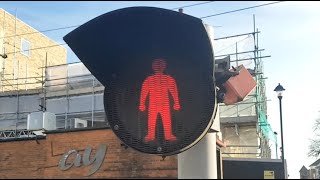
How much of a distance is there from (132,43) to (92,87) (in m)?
16.7

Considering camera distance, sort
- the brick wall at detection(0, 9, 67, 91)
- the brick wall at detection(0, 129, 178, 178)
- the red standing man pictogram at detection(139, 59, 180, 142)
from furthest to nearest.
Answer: the brick wall at detection(0, 9, 67, 91)
the brick wall at detection(0, 129, 178, 178)
the red standing man pictogram at detection(139, 59, 180, 142)

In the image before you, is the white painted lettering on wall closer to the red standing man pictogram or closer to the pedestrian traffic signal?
the pedestrian traffic signal

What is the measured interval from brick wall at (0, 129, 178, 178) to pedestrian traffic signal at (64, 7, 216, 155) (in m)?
7.23

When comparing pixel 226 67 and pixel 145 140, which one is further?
pixel 226 67

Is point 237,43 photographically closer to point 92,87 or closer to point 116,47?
point 92,87

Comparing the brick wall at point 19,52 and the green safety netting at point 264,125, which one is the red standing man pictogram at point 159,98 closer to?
the green safety netting at point 264,125

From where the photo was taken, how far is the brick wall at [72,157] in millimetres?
13305

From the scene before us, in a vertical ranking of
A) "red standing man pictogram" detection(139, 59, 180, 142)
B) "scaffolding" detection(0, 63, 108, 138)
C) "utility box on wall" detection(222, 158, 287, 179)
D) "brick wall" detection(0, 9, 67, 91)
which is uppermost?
"brick wall" detection(0, 9, 67, 91)

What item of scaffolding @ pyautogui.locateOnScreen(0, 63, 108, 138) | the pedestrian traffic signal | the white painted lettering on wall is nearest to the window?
scaffolding @ pyautogui.locateOnScreen(0, 63, 108, 138)

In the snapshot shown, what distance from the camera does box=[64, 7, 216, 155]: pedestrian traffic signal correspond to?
5172mm

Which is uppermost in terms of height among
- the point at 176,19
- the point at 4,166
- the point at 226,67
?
the point at 176,19

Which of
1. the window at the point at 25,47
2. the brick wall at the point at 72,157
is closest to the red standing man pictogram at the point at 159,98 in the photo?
the brick wall at the point at 72,157

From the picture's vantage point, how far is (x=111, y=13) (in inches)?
217

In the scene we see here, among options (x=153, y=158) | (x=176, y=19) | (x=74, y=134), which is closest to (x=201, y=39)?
(x=176, y=19)
